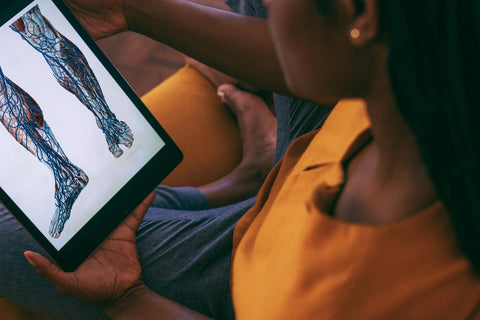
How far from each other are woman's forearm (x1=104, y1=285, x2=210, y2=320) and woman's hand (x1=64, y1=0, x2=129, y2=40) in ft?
1.42

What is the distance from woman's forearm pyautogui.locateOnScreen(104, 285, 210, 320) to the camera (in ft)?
2.14

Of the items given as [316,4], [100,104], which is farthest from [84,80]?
[316,4]

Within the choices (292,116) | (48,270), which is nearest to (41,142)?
(48,270)

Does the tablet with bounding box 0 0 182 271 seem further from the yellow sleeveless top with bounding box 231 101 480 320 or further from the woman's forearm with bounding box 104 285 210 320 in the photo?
the yellow sleeveless top with bounding box 231 101 480 320

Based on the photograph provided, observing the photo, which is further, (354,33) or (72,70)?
(72,70)

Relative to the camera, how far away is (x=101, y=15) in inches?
29.8

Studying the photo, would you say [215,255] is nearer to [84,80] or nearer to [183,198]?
[183,198]

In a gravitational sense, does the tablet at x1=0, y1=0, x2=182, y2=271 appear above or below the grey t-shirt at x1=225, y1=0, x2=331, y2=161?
above

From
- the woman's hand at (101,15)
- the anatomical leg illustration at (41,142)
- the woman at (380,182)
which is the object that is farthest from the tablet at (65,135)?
the woman at (380,182)

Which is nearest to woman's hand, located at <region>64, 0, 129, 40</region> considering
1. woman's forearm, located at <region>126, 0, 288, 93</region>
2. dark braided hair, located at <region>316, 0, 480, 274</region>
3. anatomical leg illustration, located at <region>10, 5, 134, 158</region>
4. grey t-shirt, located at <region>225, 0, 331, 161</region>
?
woman's forearm, located at <region>126, 0, 288, 93</region>

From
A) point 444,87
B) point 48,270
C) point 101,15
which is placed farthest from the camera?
point 101,15

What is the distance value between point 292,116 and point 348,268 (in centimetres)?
41

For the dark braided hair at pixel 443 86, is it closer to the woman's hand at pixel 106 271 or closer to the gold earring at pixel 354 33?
the gold earring at pixel 354 33

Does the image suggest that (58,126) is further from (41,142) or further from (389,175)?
(389,175)
